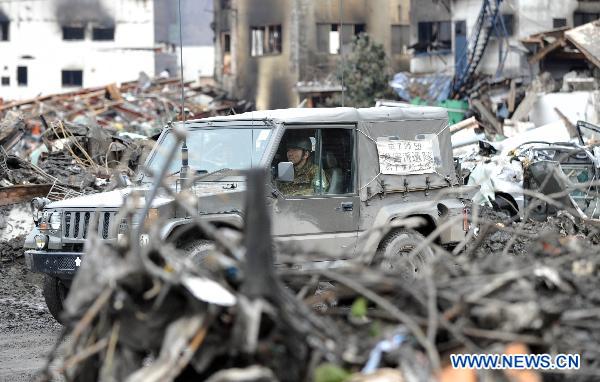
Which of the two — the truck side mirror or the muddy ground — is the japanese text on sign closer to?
the truck side mirror

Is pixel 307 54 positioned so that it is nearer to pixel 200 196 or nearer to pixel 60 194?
pixel 60 194

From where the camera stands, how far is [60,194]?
14.3 m

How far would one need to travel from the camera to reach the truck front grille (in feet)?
34.1

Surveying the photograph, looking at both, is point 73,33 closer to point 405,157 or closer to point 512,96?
point 512,96

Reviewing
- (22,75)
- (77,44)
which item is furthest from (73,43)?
(22,75)

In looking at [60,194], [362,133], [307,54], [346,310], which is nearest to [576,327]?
[346,310]

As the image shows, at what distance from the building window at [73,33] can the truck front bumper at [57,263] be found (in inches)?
1769

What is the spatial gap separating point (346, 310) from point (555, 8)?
1360 inches

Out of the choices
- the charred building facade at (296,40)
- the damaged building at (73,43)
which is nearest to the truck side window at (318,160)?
the charred building facade at (296,40)

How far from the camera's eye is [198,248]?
33.1 ft

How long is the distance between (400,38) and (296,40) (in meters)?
4.92

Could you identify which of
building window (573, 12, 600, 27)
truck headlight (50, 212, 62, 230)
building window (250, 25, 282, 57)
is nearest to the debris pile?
truck headlight (50, 212, 62, 230)

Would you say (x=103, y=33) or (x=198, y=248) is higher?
(x=103, y=33)

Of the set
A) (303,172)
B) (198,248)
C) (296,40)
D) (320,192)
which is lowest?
(198,248)
